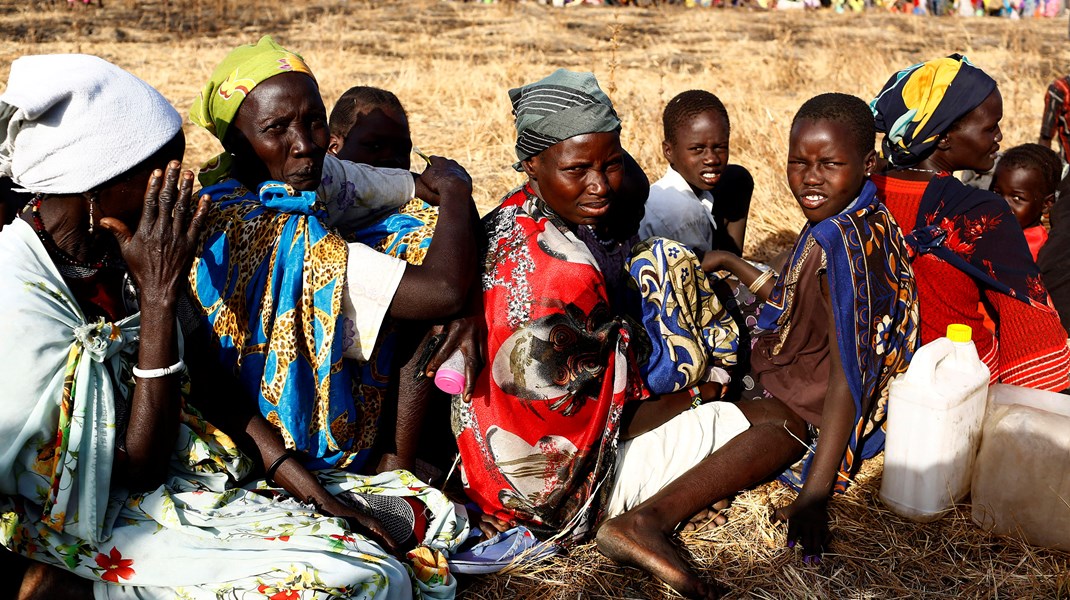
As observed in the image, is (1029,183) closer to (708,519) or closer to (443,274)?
(708,519)

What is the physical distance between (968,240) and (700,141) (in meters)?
1.31

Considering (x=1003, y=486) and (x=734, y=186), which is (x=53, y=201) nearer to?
(x=1003, y=486)

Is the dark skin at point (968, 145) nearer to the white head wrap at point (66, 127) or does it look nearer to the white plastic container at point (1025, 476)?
the white plastic container at point (1025, 476)

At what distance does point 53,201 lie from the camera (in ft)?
7.73

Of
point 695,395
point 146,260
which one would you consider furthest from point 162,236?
point 695,395

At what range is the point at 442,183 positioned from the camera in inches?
117

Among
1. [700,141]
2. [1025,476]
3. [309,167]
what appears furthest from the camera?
[700,141]

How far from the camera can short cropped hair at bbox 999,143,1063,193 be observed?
4840mm

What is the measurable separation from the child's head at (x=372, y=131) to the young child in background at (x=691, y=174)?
44.8 inches

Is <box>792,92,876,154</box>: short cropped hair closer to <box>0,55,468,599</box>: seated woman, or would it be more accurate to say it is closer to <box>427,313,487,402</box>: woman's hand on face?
<box>427,313,487,402</box>: woman's hand on face

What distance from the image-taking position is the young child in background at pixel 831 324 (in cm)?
305

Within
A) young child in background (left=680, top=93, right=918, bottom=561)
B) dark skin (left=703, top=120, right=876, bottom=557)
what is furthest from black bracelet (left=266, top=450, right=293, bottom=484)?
dark skin (left=703, top=120, right=876, bottom=557)

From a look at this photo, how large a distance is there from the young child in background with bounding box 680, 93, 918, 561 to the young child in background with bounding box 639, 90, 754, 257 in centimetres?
94

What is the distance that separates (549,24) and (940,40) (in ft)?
19.0
